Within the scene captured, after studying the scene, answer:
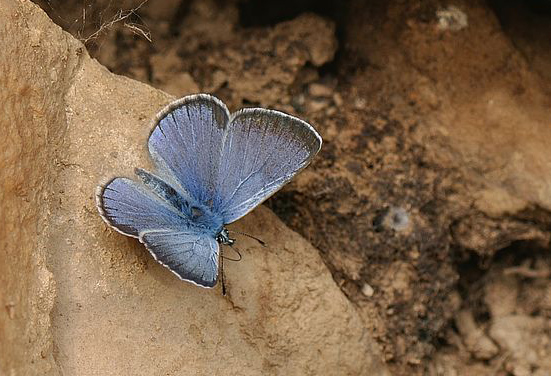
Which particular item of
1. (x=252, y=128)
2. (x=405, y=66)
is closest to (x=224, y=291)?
(x=252, y=128)

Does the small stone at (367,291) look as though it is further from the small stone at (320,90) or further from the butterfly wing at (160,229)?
the butterfly wing at (160,229)

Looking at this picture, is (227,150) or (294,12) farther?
(294,12)

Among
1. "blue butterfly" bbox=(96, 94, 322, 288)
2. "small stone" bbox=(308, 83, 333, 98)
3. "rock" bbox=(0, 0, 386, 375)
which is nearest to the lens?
"rock" bbox=(0, 0, 386, 375)

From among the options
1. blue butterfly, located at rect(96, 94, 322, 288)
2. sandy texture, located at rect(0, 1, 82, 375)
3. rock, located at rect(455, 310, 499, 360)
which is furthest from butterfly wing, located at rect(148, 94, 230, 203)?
rock, located at rect(455, 310, 499, 360)

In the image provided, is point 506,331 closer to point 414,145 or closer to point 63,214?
point 414,145

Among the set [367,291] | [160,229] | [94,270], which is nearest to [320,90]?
[367,291]

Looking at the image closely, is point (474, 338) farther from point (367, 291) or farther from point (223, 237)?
point (223, 237)

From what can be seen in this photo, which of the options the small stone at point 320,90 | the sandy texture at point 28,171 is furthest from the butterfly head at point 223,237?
the small stone at point 320,90

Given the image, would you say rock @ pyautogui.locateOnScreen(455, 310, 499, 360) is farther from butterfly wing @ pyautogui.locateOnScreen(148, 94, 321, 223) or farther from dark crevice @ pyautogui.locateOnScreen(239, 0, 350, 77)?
butterfly wing @ pyautogui.locateOnScreen(148, 94, 321, 223)
